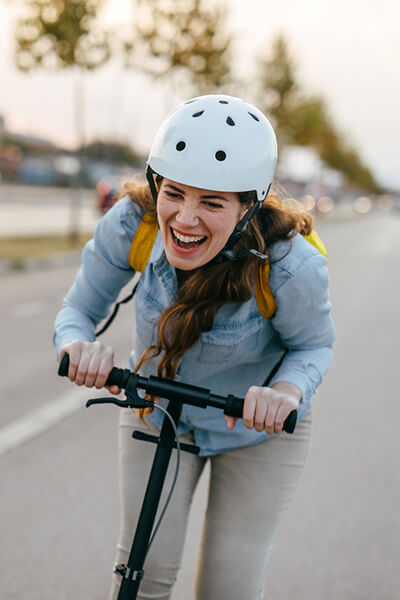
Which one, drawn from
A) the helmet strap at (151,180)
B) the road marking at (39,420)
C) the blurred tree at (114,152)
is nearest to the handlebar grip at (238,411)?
the helmet strap at (151,180)

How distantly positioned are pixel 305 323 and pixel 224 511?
61 cm

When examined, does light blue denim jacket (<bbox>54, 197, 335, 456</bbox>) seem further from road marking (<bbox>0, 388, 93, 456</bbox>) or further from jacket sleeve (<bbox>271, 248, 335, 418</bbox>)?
road marking (<bbox>0, 388, 93, 456</bbox>)

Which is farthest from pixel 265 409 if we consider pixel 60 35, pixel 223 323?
pixel 60 35

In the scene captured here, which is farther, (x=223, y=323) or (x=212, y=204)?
(x=223, y=323)

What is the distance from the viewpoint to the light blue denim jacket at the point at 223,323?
1873 mm

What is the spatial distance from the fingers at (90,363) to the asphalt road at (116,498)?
1.54m

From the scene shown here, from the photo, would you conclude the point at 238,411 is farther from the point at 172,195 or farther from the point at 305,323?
the point at 172,195

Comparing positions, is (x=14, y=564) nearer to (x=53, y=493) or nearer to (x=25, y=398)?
(x=53, y=493)

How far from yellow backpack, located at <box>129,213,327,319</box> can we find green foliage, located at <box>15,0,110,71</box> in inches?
482

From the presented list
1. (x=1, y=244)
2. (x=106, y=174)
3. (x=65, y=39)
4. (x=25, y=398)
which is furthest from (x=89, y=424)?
(x=106, y=174)

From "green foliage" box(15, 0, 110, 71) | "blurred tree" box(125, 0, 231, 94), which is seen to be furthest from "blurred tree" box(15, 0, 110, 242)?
"blurred tree" box(125, 0, 231, 94)

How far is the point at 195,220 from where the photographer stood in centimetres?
173

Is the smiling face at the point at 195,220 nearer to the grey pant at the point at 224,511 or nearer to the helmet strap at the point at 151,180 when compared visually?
the helmet strap at the point at 151,180

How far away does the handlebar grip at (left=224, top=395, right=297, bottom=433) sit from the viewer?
5.40 feet
